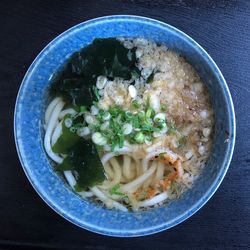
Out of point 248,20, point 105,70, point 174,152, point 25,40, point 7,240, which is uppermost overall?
point 248,20

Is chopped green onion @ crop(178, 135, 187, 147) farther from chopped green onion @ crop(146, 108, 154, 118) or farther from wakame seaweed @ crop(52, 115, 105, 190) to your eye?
wakame seaweed @ crop(52, 115, 105, 190)

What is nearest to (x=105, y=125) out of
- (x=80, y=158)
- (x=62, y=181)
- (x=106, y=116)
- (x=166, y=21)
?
(x=106, y=116)

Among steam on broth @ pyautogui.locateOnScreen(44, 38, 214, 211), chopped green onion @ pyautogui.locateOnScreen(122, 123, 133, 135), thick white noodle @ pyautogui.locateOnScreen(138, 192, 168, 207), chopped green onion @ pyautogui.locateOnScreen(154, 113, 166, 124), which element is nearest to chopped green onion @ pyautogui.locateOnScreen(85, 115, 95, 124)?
steam on broth @ pyautogui.locateOnScreen(44, 38, 214, 211)

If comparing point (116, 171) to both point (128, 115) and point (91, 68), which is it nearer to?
point (128, 115)

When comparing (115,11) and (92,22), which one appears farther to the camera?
(115,11)

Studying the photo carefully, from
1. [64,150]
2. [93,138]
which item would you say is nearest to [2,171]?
[64,150]

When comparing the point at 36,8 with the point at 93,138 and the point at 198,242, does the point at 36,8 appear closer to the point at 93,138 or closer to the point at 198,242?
the point at 93,138

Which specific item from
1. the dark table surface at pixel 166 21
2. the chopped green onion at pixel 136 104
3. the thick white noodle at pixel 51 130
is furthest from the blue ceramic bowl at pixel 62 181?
the chopped green onion at pixel 136 104
